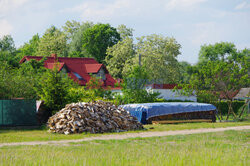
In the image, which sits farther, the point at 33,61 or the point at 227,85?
the point at 33,61

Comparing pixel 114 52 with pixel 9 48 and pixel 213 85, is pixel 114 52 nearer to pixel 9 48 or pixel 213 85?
pixel 9 48

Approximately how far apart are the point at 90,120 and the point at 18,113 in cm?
523

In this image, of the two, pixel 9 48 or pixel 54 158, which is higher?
pixel 9 48

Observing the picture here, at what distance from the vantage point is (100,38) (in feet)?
232

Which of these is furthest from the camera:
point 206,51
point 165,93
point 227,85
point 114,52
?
point 206,51

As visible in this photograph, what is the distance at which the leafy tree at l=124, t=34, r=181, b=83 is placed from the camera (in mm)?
58094

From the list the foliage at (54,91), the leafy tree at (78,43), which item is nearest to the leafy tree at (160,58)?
the leafy tree at (78,43)

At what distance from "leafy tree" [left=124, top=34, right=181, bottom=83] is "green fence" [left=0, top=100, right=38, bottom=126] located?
1401 inches

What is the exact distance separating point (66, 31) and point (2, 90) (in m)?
64.0

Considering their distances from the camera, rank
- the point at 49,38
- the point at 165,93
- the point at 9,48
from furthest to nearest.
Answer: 1. the point at 9,48
2. the point at 49,38
3. the point at 165,93

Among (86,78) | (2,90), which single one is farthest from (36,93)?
(86,78)

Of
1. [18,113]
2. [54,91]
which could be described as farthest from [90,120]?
[18,113]

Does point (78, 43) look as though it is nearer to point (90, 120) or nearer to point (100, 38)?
point (100, 38)

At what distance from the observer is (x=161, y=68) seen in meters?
58.1
